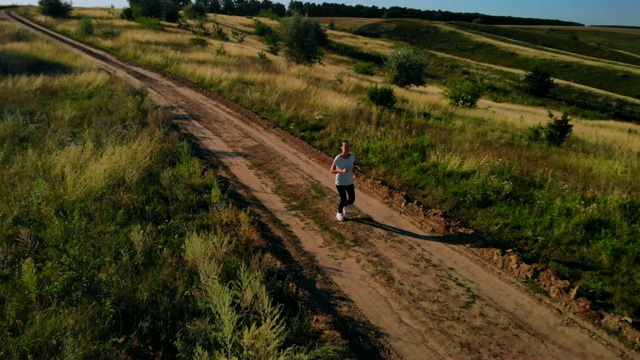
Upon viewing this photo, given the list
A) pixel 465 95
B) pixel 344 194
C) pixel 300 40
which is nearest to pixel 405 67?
pixel 300 40

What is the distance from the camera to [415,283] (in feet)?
19.8

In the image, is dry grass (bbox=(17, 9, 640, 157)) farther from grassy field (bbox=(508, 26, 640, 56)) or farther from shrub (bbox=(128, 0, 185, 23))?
grassy field (bbox=(508, 26, 640, 56))

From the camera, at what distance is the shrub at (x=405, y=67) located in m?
33.1

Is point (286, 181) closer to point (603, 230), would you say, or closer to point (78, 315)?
point (78, 315)

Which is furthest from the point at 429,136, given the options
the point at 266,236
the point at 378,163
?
the point at 266,236

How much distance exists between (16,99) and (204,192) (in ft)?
38.6

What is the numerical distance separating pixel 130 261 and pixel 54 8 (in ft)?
223

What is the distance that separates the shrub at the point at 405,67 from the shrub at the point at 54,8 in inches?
2057

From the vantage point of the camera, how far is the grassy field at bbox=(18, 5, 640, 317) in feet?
22.2

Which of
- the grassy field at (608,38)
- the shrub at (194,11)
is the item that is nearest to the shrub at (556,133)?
the shrub at (194,11)

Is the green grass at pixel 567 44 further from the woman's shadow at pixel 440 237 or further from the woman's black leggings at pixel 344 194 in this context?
the woman's black leggings at pixel 344 194

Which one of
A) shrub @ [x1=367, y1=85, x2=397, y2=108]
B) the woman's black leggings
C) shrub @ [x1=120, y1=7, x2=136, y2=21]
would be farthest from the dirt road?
shrub @ [x1=120, y1=7, x2=136, y2=21]

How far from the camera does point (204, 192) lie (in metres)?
8.70

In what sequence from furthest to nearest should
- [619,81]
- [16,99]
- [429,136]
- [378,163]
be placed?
[619,81] → [16,99] → [429,136] → [378,163]
